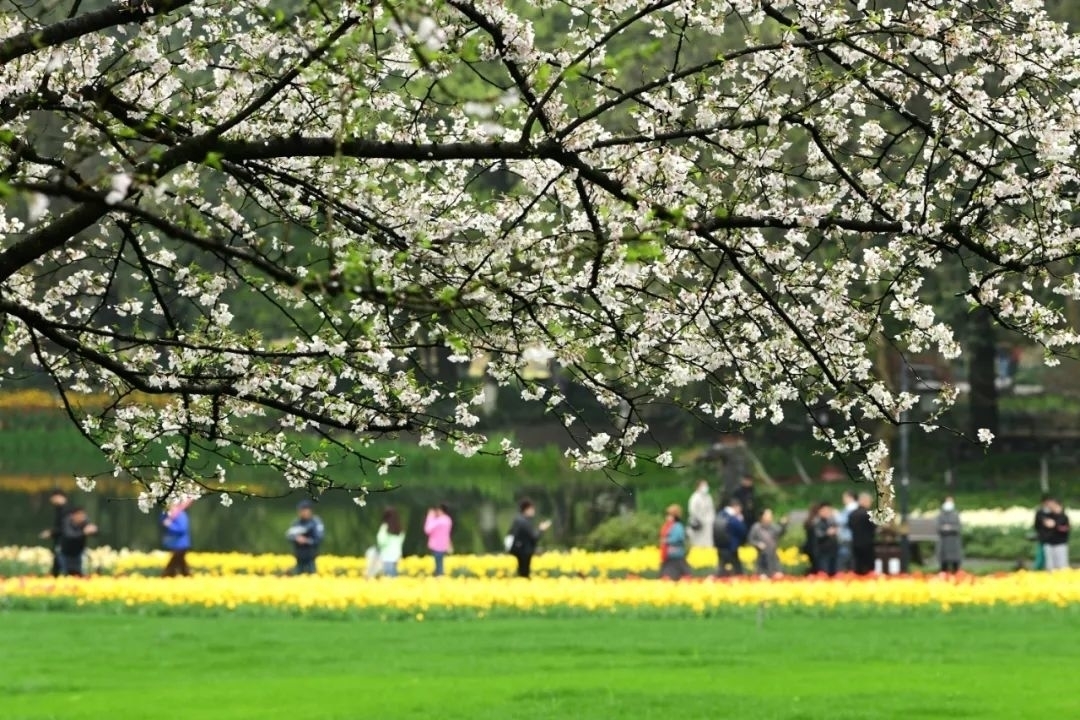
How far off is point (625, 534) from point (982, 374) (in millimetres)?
19274

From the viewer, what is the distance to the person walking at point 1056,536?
76.8 ft

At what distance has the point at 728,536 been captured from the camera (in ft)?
73.2

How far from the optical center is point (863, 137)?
23.0ft

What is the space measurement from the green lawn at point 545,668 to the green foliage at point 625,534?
35.2 feet

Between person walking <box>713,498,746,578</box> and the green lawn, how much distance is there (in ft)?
17.2

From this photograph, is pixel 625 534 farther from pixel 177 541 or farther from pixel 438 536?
pixel 177 541

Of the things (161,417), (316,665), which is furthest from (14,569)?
(161,417)

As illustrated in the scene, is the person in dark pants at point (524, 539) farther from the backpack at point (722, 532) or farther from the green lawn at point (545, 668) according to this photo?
the green lawn at point (545, 668)

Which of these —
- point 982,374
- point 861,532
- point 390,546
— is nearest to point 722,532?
point 861,532

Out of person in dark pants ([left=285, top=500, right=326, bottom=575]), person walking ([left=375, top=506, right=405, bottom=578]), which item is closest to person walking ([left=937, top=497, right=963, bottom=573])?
person walking ([left=375, top=506, right=405, bottom=578])

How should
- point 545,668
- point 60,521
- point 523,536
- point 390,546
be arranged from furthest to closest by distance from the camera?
point 390,546 → point 60,521 → point 523,536 → point 545,668

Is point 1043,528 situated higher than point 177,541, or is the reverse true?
point 1043,528

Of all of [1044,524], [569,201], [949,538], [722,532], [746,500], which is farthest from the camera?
[746,500]

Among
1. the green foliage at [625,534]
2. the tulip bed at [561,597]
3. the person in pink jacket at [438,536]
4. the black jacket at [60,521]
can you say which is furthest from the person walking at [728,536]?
the black jacket at [60,521]
